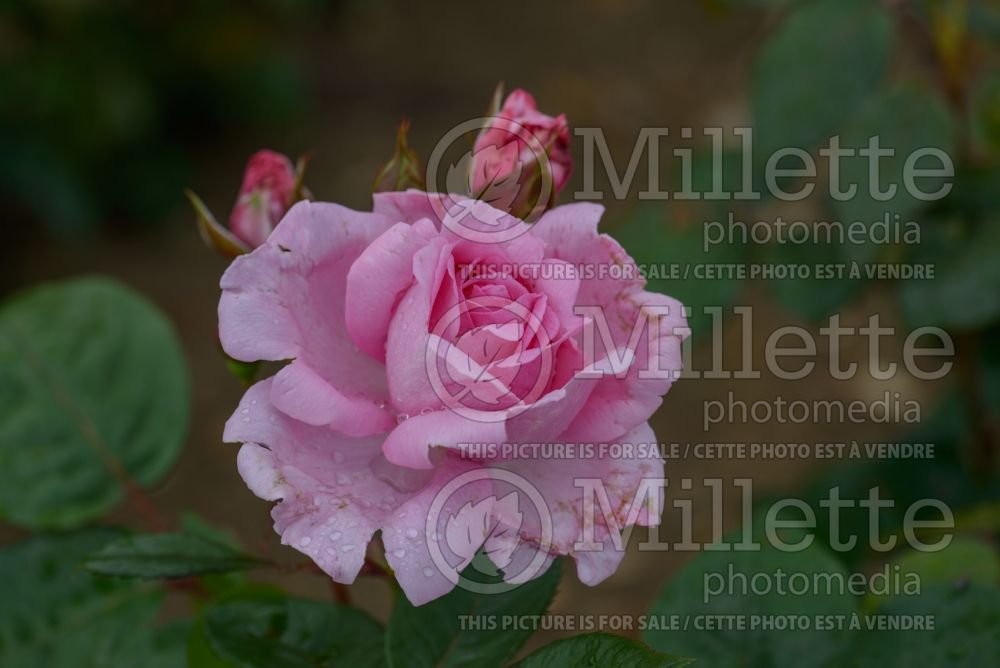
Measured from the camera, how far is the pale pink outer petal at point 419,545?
657 mm

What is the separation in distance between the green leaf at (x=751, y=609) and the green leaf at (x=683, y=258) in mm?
370

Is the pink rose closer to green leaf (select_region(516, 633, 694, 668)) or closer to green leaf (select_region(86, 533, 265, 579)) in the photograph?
green leaf (select_region(86, 533, 265, 579))

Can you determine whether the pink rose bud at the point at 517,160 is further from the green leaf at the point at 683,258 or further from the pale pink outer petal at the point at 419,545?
the green leaf at the point at 683,258

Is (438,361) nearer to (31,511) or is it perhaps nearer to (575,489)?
(575,489)

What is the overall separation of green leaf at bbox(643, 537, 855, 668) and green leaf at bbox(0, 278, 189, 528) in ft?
2.05

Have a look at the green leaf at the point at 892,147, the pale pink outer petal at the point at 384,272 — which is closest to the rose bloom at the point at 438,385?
the pale pink outer petal at the point at 384,272

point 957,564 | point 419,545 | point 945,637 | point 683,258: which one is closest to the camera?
point 419,545

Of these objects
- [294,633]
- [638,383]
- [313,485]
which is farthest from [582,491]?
[294,633]

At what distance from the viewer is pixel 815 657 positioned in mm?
880

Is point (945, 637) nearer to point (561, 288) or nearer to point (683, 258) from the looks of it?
point (561, 288)

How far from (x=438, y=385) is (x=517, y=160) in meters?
0.21

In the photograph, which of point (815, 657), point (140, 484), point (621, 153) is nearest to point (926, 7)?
point (815, 657)

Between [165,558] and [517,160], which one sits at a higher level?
[517,160]

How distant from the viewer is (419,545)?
664 mm
